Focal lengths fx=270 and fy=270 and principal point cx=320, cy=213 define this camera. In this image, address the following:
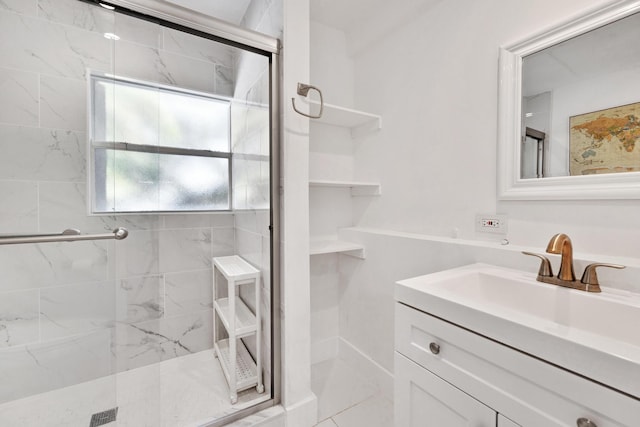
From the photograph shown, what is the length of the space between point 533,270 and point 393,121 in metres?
1.13

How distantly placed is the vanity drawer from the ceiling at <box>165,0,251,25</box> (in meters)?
2.14

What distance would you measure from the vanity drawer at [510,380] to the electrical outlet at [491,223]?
651 mm

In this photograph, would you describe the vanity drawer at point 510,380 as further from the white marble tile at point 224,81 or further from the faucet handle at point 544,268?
the white marble tile at point 224,81

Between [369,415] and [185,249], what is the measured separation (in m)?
1.60

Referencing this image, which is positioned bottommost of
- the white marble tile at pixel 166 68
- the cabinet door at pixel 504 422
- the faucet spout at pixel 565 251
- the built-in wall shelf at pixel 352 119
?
the cabinet door at pixel 504 422

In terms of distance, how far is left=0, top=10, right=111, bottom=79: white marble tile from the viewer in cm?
104

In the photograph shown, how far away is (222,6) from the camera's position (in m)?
1.85

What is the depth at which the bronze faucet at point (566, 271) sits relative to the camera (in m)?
0.84

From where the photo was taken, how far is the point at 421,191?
1580mm

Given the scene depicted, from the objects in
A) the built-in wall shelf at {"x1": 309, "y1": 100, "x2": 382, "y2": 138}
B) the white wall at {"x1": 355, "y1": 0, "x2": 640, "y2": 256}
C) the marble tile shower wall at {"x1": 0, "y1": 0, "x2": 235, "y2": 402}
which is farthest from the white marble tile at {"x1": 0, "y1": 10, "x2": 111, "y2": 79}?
the white wall at {"x1": 355, "y1": 0, "x2": 640, "y2": 256}

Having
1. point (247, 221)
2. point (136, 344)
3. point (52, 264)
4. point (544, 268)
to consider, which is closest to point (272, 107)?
point (247, 221)

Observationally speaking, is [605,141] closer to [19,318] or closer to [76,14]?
[76,14]

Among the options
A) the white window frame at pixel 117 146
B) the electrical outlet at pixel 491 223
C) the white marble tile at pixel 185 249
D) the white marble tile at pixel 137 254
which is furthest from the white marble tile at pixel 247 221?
the electrical outlet at pixel 491 223

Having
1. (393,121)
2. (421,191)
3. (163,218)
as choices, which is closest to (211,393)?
(163,218)
